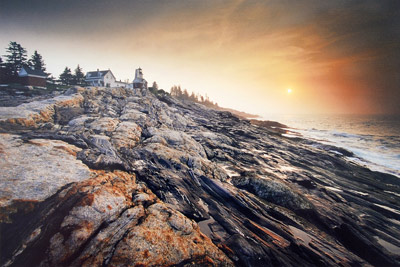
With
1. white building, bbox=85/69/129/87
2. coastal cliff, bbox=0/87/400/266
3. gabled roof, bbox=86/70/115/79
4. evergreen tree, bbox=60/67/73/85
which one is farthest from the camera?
gabled roof, bbox=86/70/115/79

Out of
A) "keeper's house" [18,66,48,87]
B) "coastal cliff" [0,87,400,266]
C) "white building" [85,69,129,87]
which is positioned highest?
"white building" [85,69,129,87]

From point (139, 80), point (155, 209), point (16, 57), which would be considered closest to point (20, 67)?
point (16, 57)

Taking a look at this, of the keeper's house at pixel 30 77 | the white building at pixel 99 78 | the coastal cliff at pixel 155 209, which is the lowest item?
the coastal cliff at pixel 155 209

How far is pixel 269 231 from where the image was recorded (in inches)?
333

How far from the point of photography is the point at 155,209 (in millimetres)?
7387

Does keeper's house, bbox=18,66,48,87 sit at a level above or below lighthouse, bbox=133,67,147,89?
below

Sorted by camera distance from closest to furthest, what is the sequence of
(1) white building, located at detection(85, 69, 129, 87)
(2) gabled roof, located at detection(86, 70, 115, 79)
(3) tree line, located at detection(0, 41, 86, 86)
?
(3) tree line, located at detection(0, 41, 86, 86)
(1) white building, located at detection(85, 69, 129, 87)
(2) gabled roof, located at detection(86, 70, 115, 79)

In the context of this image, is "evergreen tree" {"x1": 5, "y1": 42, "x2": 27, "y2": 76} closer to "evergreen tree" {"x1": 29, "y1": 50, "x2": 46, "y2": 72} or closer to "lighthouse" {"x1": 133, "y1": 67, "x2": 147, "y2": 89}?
"evergreen tree" {"x1": 29, "y1": 50, "x2": 46, "y2": 72}

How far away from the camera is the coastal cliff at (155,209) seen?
5.50 meters

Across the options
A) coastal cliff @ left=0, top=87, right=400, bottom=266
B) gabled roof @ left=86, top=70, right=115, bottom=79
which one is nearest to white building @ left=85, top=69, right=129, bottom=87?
gabled roof @ left=86, top=70, right=115, bottom=79

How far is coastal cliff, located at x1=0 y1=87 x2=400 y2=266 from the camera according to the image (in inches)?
216

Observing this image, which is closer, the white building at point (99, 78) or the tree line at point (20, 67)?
the tree line at point (20, 67)

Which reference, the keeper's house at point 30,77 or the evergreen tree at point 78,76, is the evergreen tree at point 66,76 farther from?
the keeper's house at point 30,77

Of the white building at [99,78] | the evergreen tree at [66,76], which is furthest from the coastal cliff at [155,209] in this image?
the white building at [99,78]
